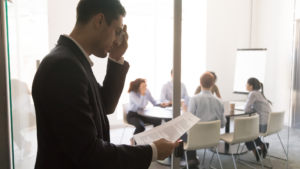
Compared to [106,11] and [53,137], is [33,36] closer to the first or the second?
[106,11]

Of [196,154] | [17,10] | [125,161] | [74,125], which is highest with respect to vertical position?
[17,10]

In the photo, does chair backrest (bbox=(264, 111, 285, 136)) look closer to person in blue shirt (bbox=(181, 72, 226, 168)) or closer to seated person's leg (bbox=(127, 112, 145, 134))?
person in blue shirt (bbox=(181, 72, 226, 168))

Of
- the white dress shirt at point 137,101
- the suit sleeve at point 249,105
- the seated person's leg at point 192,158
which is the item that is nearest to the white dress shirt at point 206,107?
the suit sleeve at point 249,105

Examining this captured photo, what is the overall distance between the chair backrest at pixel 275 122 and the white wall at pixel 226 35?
0.42 metres

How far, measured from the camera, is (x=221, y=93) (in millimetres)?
1926

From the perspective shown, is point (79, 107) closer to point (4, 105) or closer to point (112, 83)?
point (112, 83)

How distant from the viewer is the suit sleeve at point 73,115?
0.63 m

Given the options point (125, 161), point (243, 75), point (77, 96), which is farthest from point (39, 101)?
point (243, 75)

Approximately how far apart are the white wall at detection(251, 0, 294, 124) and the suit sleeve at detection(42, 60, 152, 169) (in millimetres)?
1553

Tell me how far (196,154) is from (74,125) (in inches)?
62.3

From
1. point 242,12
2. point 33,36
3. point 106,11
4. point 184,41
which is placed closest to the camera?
point 106,11

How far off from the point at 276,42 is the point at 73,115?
1858 mm

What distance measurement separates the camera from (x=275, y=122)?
186 cm

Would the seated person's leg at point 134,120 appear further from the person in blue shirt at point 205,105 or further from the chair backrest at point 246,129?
the chair backrest at point 246,129
